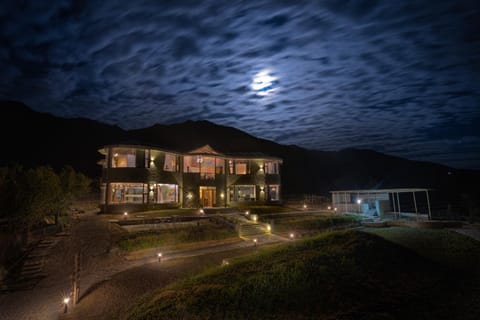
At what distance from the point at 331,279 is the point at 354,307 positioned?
1.37 metres

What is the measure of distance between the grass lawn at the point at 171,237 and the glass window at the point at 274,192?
616 inches

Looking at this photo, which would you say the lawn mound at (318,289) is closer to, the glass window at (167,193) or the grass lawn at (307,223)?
the grass lawn at (307,223)

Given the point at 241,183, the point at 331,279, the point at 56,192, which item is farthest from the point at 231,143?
the point at 331,279

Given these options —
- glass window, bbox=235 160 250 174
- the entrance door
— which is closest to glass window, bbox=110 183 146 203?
the entrance door

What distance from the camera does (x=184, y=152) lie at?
29.0 metres

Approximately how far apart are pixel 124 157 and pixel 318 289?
23.4 metres

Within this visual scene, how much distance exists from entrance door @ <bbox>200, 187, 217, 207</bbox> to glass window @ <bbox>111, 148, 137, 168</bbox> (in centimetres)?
851

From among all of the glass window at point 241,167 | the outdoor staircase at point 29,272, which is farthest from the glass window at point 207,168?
the outdoor staircase at point 29,272

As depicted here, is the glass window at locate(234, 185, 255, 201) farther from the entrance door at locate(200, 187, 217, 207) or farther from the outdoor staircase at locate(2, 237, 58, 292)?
the outdoor staircase at locate(2, 237, 58, 292)

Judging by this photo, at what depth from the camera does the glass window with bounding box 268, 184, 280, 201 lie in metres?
33.9

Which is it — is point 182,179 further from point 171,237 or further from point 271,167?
point 171,237

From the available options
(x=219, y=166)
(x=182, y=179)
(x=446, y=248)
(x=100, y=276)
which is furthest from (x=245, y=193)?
(x=446, y=248)

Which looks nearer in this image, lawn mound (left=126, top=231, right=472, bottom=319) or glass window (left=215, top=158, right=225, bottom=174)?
lawn mound (left=126, top=231, right=472, bottom=319)

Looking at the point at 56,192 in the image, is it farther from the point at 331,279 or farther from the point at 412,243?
the point at 412,243
